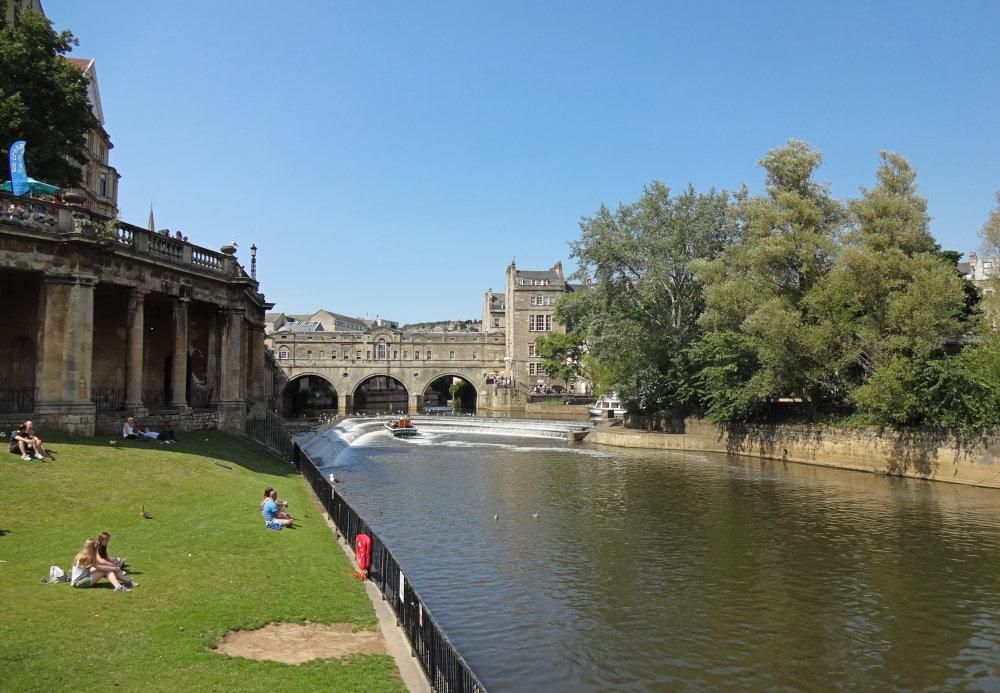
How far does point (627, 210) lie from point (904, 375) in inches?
904

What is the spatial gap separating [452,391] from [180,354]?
96.9 metres

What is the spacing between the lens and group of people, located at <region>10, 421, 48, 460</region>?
691 inches

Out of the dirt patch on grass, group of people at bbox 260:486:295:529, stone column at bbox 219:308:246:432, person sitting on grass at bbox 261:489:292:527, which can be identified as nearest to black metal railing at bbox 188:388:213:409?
stone column at bbox 219:308:246:432

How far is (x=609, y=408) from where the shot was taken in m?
70.1

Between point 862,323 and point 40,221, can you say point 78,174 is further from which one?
point 862,323

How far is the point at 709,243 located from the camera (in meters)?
49.6

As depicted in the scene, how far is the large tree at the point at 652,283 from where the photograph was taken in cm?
4897

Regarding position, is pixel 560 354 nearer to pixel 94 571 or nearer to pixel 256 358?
pixel 256 358

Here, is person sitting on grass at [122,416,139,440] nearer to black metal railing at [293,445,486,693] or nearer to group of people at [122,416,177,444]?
group of people at [122,416,177,444]

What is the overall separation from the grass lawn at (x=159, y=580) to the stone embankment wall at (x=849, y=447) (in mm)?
27551

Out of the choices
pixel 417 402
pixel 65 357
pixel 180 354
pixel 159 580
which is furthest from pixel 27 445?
pixel 417 402

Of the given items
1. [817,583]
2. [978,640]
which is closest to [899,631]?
[978,640]

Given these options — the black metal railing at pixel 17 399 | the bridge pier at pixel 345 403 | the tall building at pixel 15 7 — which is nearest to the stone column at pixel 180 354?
the black metal railing at pixel 17 399

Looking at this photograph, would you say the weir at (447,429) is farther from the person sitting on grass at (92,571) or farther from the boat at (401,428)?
the person sitting on grass at (92,571)
